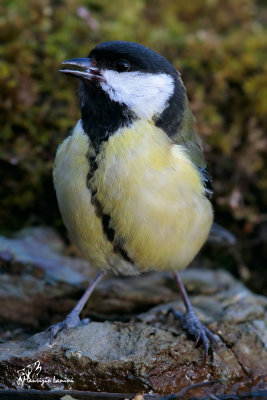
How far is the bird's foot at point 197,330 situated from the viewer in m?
2.55

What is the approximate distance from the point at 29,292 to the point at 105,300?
0.48 meters

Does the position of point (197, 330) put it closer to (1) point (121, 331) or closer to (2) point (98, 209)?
(1) point (121, 331)

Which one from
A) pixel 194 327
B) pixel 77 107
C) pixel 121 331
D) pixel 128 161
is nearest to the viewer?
pixel 128 161

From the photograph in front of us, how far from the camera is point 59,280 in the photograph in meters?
3.09

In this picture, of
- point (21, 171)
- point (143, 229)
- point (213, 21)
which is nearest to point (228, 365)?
point (143, 229)

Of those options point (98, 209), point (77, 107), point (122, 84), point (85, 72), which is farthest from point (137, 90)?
point (77, 107)

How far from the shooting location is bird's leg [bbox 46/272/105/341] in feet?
8.17

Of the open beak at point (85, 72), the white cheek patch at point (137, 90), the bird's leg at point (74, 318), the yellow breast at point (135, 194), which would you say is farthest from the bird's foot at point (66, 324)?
the open beak at point (85, 72)

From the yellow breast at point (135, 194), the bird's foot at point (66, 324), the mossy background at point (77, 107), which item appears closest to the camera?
the yellow breast at point (135, 194)

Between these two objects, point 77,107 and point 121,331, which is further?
point 77,107

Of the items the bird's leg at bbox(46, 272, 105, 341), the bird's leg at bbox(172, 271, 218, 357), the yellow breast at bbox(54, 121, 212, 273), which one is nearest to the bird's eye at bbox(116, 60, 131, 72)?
the yellow breast at bbox(54, 121, 212, 273)

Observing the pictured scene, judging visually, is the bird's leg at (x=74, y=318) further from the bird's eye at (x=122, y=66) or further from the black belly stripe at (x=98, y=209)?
the bird's eye at (x=122, y=66)

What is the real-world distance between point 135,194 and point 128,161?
0.16 meters

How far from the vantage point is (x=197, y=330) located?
2.60m
